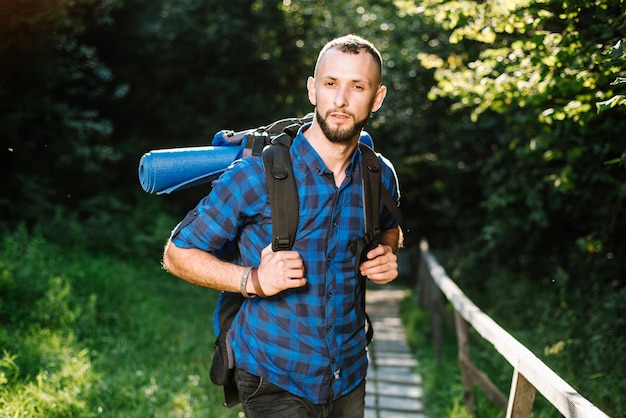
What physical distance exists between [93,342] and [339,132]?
3743mm

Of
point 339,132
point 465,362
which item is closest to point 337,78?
point 339,132

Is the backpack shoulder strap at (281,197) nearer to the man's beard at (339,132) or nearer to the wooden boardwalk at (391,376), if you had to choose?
the man's beard at (339,132)

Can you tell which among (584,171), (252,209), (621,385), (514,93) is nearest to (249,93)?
(584,171)

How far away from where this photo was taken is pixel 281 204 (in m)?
2.62

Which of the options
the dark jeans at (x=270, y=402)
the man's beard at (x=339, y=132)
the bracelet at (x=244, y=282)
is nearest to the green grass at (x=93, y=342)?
the dark jeans at (x=270, y=402)

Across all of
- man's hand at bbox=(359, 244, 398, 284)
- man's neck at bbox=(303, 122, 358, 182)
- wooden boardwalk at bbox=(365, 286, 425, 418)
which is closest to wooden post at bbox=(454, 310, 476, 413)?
wooden boardwalk at bbox=(365, 286, 425, 418)

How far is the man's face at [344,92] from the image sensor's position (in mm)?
2678

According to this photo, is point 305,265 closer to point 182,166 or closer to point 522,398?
point 182,166

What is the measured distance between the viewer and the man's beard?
2707 mm

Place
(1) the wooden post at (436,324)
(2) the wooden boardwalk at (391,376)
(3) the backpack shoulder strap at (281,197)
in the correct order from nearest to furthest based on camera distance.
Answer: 1. (3) the backpack shoulder strap at (281,197)
2. (2) the wooden boardwalk at (391,376)
3. (1) the wooden post at (436,324)

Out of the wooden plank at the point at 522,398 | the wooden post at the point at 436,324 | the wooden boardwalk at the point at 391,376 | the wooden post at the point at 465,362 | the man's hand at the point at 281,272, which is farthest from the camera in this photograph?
the wooden post at the point at 436,324

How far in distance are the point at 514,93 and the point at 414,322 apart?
16.4 feet

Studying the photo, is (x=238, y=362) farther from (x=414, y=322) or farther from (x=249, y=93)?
(x=249, y=93)

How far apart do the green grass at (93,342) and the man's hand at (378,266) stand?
210 cm
